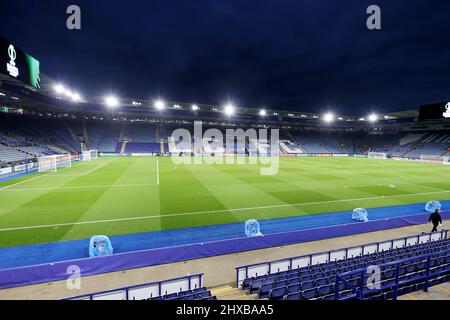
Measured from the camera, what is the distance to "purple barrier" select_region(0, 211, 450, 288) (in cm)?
754

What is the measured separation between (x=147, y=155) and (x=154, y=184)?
37943 mm

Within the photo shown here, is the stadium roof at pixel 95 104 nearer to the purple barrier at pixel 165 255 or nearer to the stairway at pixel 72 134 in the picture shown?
the stairway at pixel 72 134

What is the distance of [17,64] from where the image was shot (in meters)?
22.2

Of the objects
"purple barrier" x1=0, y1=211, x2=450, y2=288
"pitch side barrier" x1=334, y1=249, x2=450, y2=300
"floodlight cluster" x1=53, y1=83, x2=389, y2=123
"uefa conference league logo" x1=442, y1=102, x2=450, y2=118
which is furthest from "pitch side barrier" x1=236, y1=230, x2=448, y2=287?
"uefa conference league logo" x1=442, y1=102, x2=450, y2=118

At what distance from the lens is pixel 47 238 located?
10898mm

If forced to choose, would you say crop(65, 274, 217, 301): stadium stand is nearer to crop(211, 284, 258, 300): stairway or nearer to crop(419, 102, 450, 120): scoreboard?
crop(211, 284, 258, 300): stairway

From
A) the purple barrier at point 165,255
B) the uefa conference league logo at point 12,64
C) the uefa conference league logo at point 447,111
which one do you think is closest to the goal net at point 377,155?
the uefa conference league logo at point 447,111

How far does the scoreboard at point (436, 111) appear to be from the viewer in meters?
46.5

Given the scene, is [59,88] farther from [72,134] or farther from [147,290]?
[147,290]

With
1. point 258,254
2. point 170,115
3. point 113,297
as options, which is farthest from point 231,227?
point 170,115

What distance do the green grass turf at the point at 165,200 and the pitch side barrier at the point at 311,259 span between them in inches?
204

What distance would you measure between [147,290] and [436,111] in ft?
208

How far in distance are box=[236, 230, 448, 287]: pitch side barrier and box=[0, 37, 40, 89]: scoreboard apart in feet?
86.1
